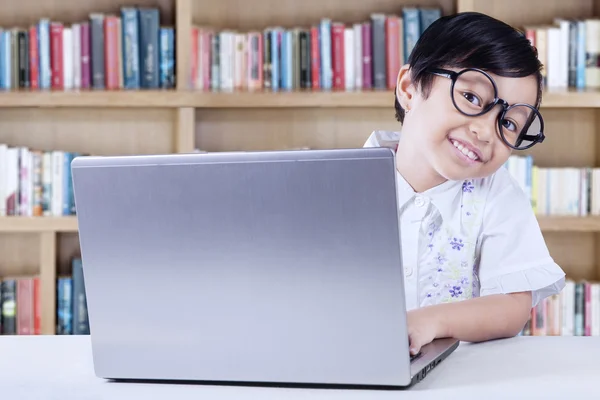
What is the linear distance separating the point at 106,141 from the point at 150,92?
13.2 inches

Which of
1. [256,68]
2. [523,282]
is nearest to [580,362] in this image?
[523,282]

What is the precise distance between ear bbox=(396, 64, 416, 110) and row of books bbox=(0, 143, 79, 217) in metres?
1.53

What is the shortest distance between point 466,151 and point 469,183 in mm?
132

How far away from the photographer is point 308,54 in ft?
8.46

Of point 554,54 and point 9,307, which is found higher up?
point 554,54

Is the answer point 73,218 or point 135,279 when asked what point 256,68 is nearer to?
point 73,218

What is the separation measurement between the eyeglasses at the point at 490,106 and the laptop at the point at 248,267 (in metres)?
0.42

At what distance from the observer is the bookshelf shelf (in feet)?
8.32

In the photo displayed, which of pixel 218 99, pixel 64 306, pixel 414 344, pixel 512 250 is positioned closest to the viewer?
pixel 414 344

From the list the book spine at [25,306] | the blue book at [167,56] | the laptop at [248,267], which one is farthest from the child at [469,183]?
the book spine at [25,306]

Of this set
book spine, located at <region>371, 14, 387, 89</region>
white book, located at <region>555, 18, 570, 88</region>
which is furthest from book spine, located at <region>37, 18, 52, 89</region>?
white book, located at <region>555, 18, 570, 88</region>

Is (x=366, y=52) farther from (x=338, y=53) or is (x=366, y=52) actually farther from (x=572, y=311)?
(x=572, y=311)

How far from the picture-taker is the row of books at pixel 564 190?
2.62 meters

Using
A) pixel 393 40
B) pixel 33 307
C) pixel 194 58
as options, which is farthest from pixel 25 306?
pixel 393 40
